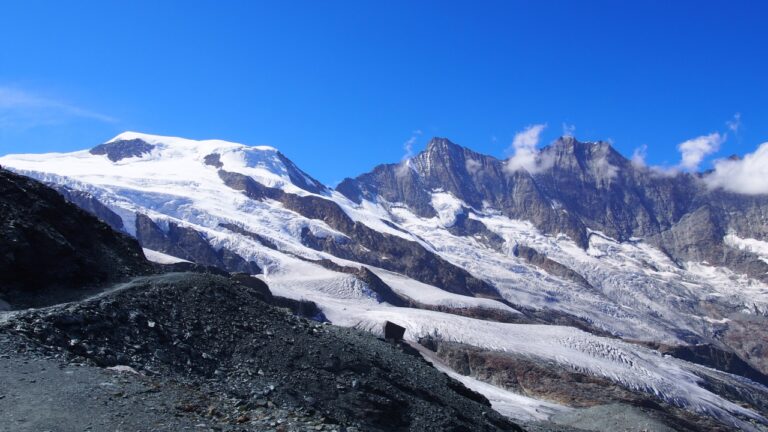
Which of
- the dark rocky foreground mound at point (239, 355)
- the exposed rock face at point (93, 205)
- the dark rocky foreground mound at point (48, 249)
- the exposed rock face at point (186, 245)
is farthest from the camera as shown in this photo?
the exposed rock face at point (93, 205)

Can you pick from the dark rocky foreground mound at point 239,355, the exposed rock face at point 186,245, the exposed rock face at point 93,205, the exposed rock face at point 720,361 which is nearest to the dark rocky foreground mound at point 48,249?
the dark rocky foreground mound at point 239,355

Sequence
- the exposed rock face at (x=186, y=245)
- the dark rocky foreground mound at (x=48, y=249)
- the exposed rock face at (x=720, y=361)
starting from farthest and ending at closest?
the exposed rock face at (x=720, y=361) → the exposed rock face at (x=186, y=245) → the dark rocky foreground mound at (x=48, y=249)

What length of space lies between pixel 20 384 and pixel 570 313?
18877cm

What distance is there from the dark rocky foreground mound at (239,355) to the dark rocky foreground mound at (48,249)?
207 cm

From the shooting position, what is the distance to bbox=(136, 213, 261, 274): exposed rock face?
140 meters

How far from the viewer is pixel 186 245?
474ft

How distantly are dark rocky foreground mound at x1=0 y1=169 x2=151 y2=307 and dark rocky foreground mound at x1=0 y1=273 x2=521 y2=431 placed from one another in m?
2.07

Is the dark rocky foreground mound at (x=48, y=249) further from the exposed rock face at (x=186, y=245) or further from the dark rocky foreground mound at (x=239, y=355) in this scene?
the exposed rock face at (x=186, y=245)

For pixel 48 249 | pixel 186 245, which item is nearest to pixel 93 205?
pixel 186 245

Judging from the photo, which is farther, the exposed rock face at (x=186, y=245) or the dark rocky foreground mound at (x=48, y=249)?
the exposed rock face at (x=186, y=245)

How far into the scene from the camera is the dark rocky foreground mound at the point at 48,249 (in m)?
20.3

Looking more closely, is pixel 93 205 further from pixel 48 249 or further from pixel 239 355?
pixel 239 355

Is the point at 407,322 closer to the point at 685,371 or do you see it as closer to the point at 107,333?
the point at 685,371

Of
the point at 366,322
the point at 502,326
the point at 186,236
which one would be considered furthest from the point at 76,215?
the point at 186,236
